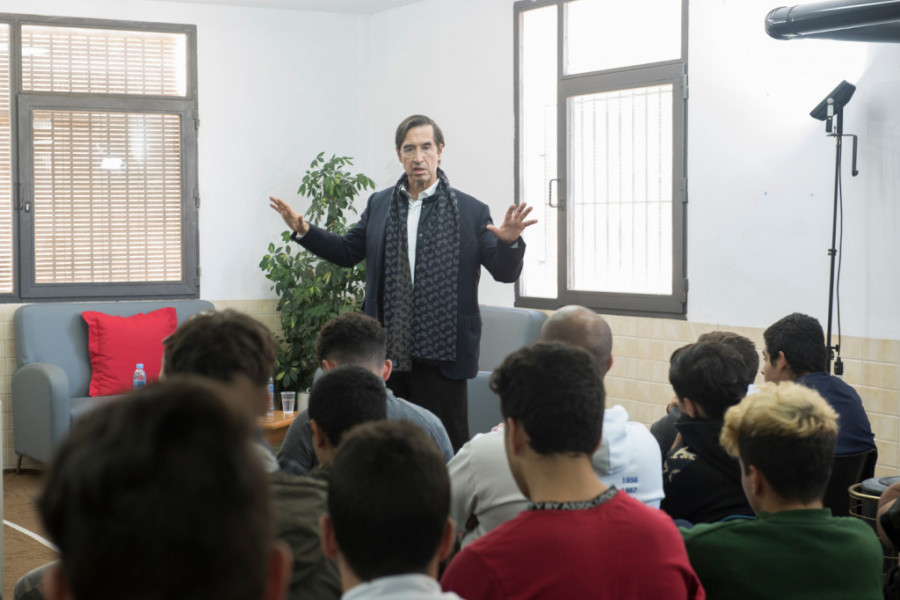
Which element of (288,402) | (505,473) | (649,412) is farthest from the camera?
(288,402)

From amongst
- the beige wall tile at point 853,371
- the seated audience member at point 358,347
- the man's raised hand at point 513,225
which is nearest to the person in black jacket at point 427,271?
the man's raised hand at point 513,225

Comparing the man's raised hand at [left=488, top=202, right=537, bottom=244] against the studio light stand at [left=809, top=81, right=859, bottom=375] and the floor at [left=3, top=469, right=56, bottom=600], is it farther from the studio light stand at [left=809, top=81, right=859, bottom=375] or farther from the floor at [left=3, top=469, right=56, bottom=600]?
the floor at [left=3, top=469, right=56, bottom=600]

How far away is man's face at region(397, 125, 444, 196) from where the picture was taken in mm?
3652

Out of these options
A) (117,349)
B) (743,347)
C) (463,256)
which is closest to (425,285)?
(463,256)

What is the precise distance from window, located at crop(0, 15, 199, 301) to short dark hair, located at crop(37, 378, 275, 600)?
20.0 feet

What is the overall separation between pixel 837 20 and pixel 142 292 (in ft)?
15.1

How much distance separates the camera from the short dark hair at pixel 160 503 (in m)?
0.56

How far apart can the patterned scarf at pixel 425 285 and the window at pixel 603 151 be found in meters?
1.89

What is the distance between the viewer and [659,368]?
5.20 meters

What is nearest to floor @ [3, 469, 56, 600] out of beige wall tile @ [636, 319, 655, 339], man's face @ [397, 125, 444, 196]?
man's face @ [397, 125, 444, 196]

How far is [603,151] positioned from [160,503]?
17.1 ft

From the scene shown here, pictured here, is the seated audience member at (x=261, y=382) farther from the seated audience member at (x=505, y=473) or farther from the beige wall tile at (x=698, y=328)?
the beige wall tile at (x=698, y=328)

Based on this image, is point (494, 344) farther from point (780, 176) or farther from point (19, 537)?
point (19, 537)

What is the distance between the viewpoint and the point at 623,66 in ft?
17.7
